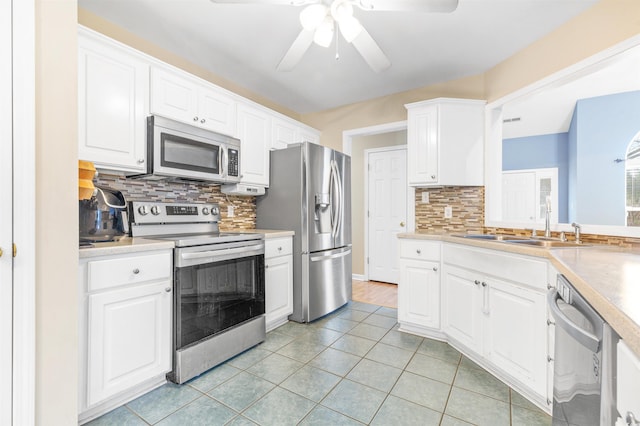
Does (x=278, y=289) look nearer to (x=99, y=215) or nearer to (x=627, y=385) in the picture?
(x=99, y=215)

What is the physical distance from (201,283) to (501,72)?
10.7ft

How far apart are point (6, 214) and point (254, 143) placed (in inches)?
77.8

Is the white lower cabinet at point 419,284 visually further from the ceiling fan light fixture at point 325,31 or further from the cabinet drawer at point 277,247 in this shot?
the ceiling fan light fixture at point 325,31

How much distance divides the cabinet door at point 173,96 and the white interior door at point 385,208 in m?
2.87

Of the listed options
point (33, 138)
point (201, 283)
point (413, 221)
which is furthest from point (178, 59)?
point (413, 221)

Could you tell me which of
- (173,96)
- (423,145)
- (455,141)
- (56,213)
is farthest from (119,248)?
(455,141)

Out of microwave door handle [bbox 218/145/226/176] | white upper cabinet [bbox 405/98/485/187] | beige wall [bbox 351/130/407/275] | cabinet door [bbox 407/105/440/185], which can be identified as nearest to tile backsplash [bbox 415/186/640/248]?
white upper cabinet [bbox 405/98/485/187]

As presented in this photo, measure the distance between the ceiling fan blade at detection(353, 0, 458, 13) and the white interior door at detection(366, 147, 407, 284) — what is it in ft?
9.29

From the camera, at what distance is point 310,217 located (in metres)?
2.86

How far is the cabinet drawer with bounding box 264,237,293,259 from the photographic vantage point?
8.59 ft

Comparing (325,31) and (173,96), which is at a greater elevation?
(325,31)

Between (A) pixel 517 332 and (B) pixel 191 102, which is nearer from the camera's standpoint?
(A) pixel 517 332

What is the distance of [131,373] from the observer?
163 cm

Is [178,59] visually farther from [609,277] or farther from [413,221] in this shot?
[609,277]
